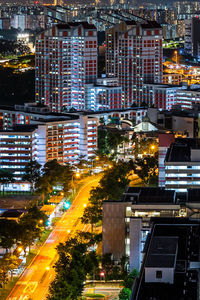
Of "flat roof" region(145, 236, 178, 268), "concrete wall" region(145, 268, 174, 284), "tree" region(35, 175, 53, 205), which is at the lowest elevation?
"tree" region(35, 175, 53, 205)

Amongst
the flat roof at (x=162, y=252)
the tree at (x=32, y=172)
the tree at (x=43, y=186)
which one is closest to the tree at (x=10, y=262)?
the flat roof at (x=162, y=252)

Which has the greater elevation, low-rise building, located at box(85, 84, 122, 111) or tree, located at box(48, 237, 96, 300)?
low-rise building, located at box(85, 84, 122, 111)

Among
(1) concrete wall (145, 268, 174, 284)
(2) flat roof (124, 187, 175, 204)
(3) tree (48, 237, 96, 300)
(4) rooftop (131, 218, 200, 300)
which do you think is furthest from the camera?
(2) flat roof (124, 187, 175, 204)

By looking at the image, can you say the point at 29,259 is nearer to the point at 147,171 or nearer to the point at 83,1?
the point at 147,171

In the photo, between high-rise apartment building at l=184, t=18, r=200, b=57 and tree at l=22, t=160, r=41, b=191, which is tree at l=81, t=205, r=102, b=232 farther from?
high-rise apartment building at l=184, t=18, r=200, b=57

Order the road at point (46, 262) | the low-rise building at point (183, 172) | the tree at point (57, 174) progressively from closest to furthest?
the road at point (46, 262) < the low-rise building at point (183, 172) < the tree at point (57, 174)

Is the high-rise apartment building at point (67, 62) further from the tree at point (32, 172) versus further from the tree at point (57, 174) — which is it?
the tree at point (57, 174)

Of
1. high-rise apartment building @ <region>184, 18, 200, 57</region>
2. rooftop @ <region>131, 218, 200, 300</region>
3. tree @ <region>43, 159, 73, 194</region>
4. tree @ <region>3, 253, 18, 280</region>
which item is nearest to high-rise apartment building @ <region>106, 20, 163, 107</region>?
tree @ <region>43, 159, 73, 194</region>
